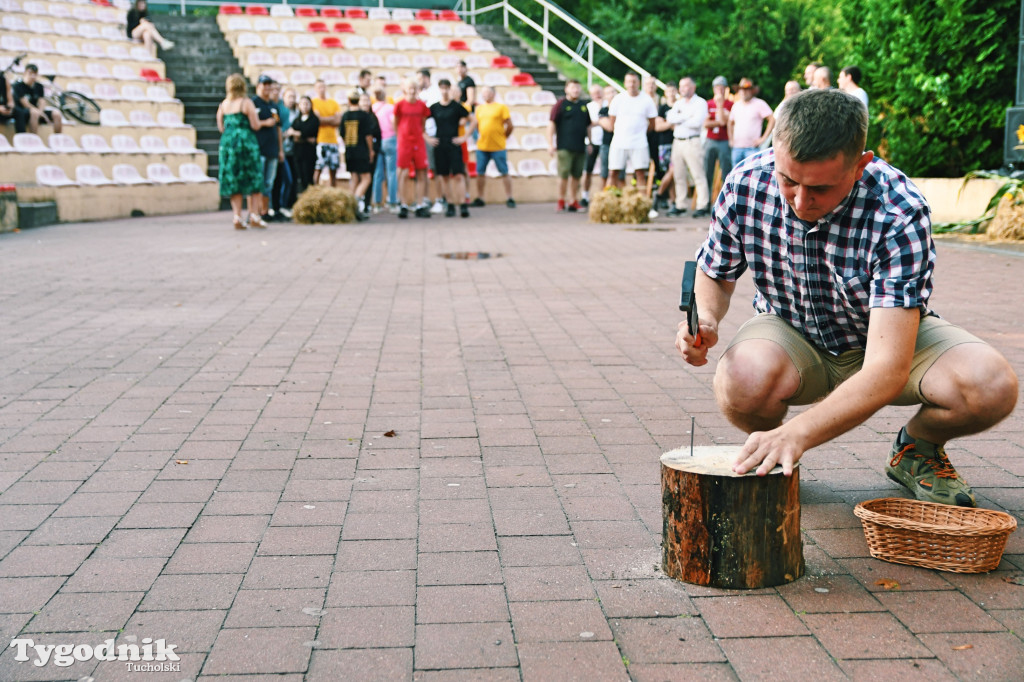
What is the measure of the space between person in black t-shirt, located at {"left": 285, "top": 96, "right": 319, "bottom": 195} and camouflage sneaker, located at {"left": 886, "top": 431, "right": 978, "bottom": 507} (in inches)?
537

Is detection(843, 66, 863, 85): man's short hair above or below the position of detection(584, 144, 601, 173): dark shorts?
above

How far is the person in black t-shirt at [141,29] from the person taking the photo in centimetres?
2473

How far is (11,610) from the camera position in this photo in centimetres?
287

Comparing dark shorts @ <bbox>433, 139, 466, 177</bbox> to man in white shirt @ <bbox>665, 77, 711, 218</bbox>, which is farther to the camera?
dark shorts @ <bbox>433, 139, 466, 177</bbox>

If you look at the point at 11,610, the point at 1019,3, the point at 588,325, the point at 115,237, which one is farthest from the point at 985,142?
the point at 11,610

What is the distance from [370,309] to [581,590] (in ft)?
17.4

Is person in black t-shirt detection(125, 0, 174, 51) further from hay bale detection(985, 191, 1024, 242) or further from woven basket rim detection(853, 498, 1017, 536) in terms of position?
woven basket rim detection(853, 498, 1017, 536)

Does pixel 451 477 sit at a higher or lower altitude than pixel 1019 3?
lower

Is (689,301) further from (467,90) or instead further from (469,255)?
(467,90)

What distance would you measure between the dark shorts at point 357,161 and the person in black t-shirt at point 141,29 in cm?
1104

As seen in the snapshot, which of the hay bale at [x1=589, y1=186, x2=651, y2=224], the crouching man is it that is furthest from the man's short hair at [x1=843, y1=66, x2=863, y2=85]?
the crouching man

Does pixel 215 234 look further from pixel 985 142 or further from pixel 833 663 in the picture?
pixel 833 663

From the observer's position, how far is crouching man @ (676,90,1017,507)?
2869 mm

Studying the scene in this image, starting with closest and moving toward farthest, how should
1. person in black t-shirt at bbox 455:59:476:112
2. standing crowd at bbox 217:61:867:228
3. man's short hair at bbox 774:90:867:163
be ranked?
man's short hair at bbox 774:90:867:163, standing crowd at bbox 217:61:867:228, person in black t-shirt at bbox 455:59:476:112
